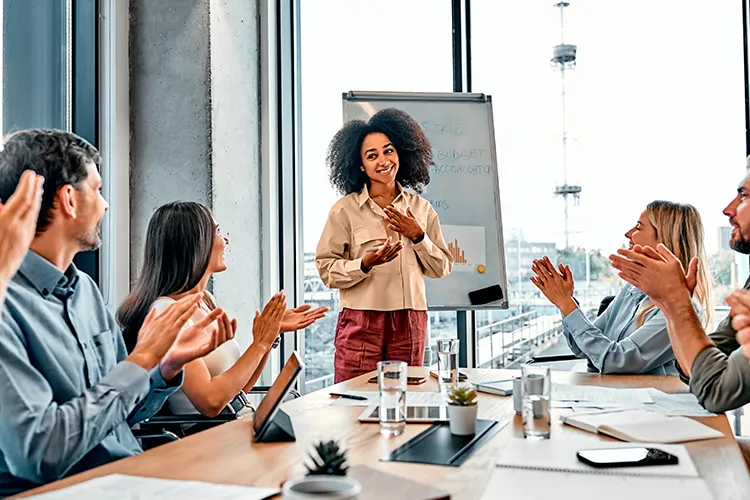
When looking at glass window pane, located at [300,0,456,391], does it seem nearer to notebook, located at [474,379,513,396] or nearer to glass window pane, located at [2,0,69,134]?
glass window pane, located at [2,0,69,134]

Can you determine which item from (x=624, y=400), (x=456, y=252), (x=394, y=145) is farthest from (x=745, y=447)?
(x=394, y=145)

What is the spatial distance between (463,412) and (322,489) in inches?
27.0

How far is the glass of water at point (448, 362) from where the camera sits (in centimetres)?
208

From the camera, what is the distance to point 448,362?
6.88 feet

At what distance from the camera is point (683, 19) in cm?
402

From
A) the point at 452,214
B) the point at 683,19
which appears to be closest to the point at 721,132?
the point at 683,19

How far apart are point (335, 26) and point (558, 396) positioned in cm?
327

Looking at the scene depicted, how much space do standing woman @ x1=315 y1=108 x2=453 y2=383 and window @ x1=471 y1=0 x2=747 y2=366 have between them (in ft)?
2.91

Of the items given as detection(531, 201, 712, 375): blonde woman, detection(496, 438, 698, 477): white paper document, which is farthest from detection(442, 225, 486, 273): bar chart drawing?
detection(496, 438, 698, 477): white paper document

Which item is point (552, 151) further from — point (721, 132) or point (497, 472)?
point (497, 472)

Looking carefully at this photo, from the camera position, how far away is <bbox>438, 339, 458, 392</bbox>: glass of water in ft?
6.83

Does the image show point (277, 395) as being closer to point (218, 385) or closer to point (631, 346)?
point (218, 385)

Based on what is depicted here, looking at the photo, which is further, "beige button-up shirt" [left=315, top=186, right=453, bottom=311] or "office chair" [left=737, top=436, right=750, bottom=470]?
"beige button-up shirt" [left=315, top=186, right=453, bottom=311]

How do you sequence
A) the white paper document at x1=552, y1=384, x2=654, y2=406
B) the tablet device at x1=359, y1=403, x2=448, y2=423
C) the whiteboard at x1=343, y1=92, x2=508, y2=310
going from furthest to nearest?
the whiteboard at x1=343, y1=92, x2=508, y2=310 → the white paper document at x1=552, y1=384, x2=654, y2=406 → the tablet device at x1=359, y1=403, x2=448, y2=423
